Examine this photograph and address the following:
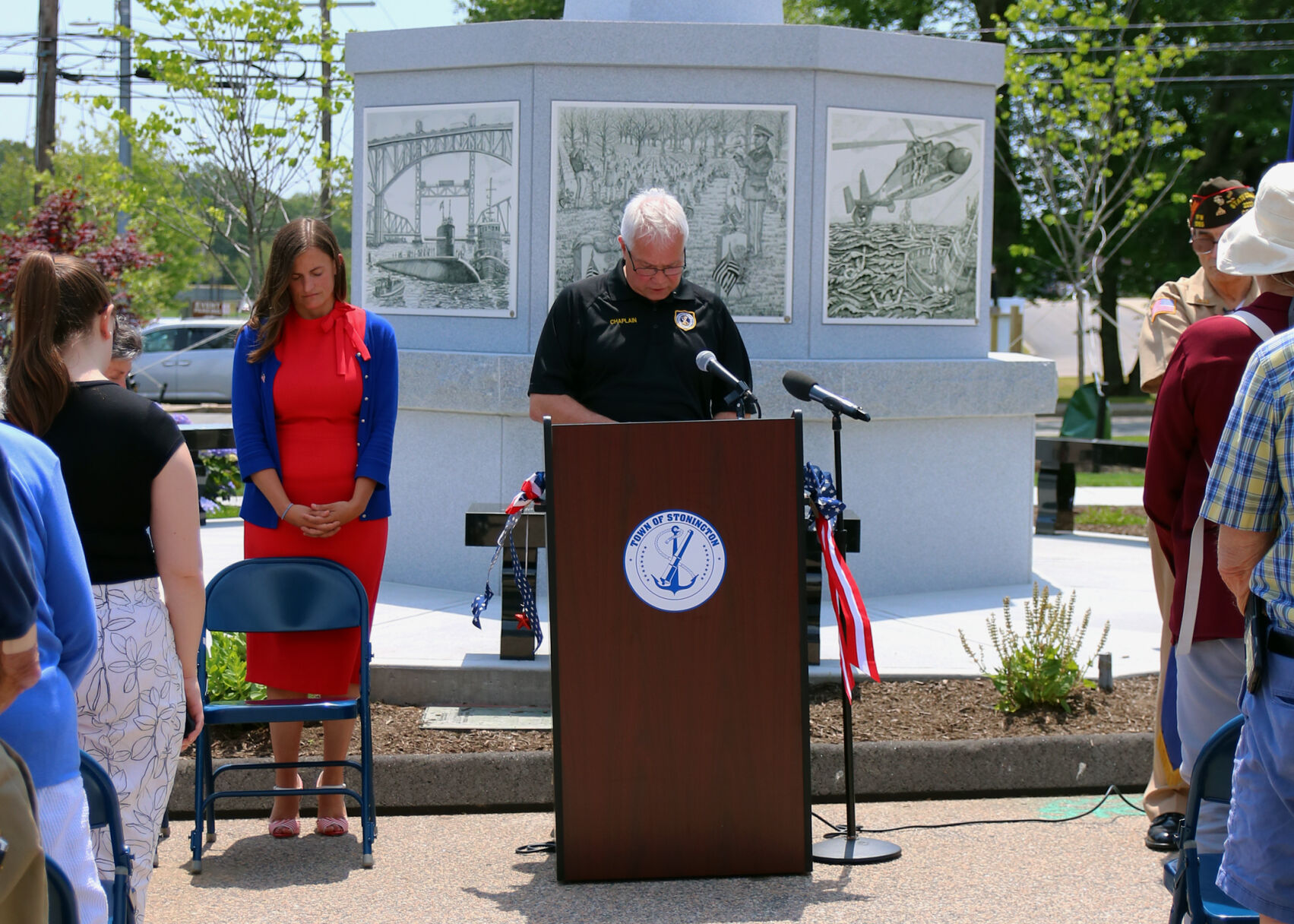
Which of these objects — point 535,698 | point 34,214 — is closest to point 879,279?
point 535,698

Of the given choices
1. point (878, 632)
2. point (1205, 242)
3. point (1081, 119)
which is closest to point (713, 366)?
point (1205, 242)

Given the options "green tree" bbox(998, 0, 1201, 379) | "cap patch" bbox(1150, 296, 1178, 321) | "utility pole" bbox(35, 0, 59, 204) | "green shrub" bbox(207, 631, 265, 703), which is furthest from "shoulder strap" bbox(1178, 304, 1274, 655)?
"utility pole" bbox(35, 0, 59, 204)

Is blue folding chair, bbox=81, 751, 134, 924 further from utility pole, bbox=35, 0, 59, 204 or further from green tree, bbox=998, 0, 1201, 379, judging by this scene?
utility pole, bbox=35, 0, 59, 204

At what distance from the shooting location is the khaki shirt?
527cm

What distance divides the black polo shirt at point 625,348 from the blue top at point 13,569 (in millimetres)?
2688

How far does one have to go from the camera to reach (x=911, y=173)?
780cm

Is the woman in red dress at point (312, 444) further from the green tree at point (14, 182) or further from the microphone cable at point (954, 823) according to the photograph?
the green tree at point (14, 182)

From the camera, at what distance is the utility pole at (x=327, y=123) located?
1784 cm

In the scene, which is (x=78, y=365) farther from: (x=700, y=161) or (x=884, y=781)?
(x=700, y=161)

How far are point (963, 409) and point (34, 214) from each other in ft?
50.6

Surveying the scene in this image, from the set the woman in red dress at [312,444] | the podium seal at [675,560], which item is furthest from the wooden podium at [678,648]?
the woman in red dress at [312,444]

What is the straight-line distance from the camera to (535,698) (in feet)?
19.1

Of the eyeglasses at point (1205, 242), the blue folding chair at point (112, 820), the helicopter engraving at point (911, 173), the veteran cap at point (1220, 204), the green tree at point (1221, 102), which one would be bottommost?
the blue folding chair at point (112, 820)

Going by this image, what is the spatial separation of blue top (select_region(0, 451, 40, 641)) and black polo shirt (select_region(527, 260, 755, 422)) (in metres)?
2.69
